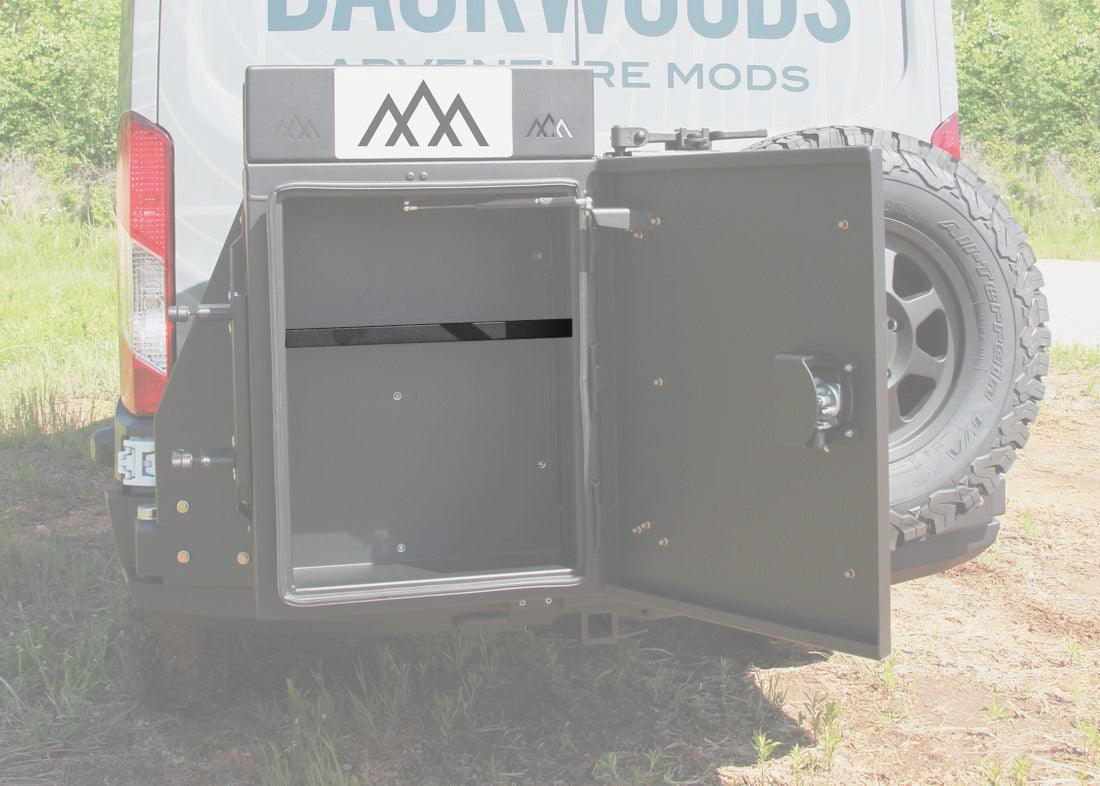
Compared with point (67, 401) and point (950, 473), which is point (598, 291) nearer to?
point (950, 473)

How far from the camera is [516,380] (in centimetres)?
316

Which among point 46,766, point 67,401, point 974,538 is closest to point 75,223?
point 67,401

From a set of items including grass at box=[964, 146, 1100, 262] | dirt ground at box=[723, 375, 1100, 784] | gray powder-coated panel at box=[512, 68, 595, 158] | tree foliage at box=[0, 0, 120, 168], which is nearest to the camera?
gray powder-coated panel at box=[512, 68, 595, 158]

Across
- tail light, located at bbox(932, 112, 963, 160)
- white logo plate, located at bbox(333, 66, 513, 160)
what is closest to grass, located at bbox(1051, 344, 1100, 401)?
tail light, located at bbox(932, 112, 963, 160)

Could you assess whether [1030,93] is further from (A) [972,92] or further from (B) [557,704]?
(B) [557,704]

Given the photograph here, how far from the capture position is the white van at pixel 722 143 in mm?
2977

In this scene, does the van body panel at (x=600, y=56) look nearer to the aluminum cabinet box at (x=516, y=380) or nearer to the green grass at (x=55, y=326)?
the aluminum cabinet box at (x=516, y=380)

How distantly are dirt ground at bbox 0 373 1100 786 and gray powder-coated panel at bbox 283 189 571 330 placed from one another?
2.85 feet

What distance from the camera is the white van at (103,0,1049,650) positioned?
2.98 m

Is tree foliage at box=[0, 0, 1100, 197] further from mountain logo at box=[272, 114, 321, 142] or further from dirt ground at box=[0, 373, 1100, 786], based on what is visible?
mountain logo at box=[272, 114, 321, 142]

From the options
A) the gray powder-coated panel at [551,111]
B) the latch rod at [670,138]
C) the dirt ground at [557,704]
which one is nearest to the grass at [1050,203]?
the dirt ground at [557,704]

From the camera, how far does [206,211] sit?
10.4ft

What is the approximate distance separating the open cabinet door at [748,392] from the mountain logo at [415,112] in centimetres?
31

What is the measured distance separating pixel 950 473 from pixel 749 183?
835mm
